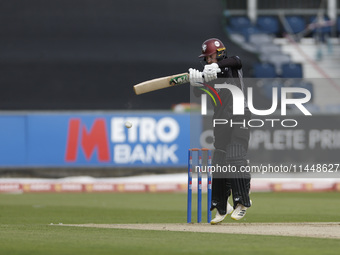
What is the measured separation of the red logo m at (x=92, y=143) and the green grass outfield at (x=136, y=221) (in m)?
2.00

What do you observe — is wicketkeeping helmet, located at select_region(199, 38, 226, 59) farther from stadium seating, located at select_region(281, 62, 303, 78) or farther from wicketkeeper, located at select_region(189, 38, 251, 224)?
stadium seating, located at select_region(281, 62, 303, 78)

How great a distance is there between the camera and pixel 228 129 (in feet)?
27.5

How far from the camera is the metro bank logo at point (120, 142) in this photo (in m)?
17.6

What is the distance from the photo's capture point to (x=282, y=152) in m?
17.1

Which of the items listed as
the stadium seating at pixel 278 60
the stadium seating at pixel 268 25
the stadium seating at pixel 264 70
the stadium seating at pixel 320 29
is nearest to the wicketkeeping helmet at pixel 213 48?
the stadium seating at pixel 264 70

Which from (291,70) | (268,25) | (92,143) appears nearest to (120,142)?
(92,143)

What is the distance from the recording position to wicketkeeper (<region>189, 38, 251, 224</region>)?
327 inches

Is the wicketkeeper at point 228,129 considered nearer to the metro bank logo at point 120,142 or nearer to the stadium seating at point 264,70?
the metro bank logo at point 120,142

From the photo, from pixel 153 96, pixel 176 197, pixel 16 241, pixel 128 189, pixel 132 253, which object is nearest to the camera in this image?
pixel 132 253

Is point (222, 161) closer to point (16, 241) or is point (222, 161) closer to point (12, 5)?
point (16, 241)

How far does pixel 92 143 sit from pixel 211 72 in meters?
9.67

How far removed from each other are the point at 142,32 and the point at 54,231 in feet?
52.4

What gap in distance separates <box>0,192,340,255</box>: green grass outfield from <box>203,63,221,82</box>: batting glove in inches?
59.4

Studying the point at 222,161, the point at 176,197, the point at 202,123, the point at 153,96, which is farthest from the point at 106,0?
the point at 222,161
